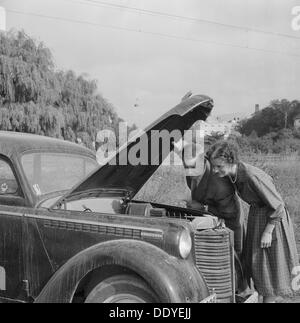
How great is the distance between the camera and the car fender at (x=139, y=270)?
2.96 m

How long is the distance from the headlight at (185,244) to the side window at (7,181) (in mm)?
1493

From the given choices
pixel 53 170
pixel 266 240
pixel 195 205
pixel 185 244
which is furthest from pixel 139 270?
Answer: pixel 53 170

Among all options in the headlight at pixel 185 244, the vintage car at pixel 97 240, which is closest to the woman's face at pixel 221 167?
the vintage car at pixel 97 240

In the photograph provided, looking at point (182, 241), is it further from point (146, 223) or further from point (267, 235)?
point (267, 235)

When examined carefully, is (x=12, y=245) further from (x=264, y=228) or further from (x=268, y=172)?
(x=268, y=172)

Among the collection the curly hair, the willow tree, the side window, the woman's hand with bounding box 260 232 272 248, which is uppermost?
the willow tree

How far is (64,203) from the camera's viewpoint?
12.1 ft

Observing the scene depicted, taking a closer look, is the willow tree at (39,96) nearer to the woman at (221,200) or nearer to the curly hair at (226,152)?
the woman at (221,200)

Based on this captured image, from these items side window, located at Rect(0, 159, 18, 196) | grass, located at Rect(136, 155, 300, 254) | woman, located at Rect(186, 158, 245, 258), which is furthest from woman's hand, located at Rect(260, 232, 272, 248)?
grass, located at Rect(136, 155, 300, 254)

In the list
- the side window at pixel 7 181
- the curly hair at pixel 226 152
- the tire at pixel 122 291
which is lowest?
the tire at pixel 122 291

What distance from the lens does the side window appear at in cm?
382

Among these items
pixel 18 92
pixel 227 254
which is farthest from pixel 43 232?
pixel 18 92

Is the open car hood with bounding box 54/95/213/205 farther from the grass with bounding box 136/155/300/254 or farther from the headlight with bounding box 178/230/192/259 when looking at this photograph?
the grass with bounding box 136/155/300/254

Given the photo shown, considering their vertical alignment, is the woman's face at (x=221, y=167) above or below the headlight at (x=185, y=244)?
above
